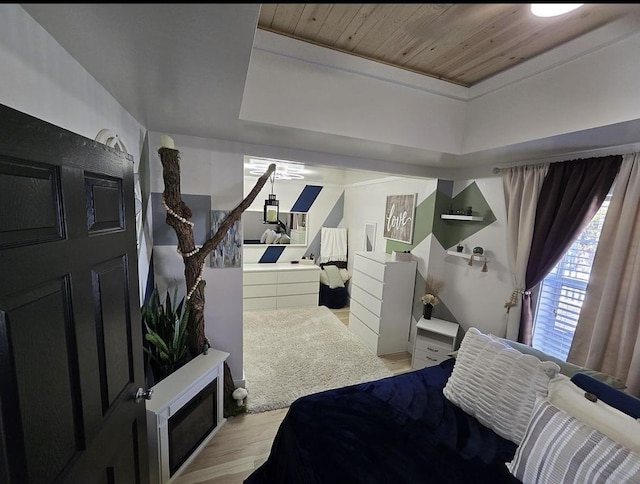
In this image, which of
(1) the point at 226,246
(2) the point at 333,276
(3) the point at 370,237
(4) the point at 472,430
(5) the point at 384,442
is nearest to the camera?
(5) the point at 384,442

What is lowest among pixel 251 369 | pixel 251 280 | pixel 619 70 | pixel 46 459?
pixel 251 369

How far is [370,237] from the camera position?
4.45 metres

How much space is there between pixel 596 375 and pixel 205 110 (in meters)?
2.67

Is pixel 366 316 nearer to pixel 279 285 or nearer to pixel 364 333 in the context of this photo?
pixel 364 333

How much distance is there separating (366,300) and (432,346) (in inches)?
36.7

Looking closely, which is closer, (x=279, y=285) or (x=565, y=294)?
(x=565, y=294)

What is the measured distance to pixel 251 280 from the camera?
444 centimetres

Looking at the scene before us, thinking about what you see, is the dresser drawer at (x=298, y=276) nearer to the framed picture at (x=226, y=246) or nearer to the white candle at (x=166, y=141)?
the framed picture at (x=226, y=246)

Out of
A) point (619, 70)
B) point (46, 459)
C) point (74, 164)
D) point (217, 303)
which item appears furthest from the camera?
point (217, 303)

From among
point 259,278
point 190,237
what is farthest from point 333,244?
point 190,237

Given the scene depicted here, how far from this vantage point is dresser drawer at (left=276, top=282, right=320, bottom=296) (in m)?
4.64

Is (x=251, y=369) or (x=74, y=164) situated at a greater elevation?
(x=74, y=164)

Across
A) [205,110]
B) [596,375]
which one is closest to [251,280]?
[205,110]

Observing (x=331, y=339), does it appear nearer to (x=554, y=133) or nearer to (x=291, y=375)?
(x=291, y=375)
